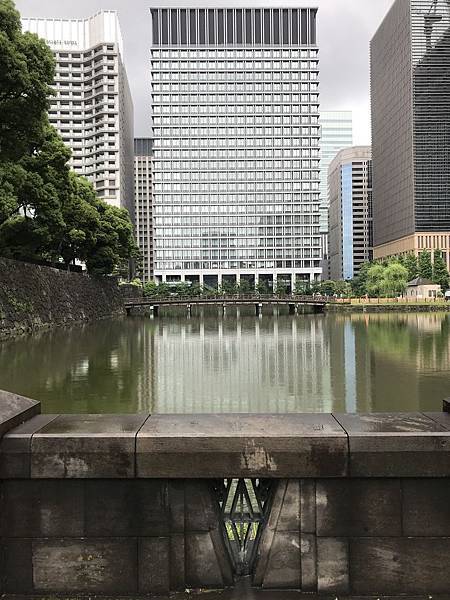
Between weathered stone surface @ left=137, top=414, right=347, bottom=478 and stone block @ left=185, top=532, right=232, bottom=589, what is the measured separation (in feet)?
1.75

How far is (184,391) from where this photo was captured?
55.9ft

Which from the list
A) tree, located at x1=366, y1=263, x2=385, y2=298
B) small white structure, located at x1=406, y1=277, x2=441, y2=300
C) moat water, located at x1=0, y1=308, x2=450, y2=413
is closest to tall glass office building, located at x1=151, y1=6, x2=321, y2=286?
small white structure, located at x1=406, y1=277, x2=441, y2=300

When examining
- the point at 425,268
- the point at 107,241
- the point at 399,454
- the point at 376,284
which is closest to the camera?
the point at 399,454

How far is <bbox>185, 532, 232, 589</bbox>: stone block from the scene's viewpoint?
3.97 meters

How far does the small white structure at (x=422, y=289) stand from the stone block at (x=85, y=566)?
94.1 metres

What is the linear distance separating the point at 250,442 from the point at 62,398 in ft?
42.6

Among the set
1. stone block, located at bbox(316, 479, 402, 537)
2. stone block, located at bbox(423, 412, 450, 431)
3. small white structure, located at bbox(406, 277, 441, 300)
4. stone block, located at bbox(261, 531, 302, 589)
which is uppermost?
small white structure, located at bbox(406, 277, 441, 300)

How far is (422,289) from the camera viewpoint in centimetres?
9444

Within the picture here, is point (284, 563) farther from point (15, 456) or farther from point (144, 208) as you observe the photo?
point (144, 208)

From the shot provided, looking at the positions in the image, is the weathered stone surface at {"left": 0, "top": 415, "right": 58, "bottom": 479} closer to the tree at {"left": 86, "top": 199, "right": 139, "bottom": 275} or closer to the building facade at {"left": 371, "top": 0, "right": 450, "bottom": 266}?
the tree at {"left": 86, "top": 199, "right": 139, "bottom": 275}

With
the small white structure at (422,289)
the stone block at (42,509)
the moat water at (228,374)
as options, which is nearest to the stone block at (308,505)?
the stone block at (42,509)

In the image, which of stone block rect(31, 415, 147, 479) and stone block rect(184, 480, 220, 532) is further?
stone block rect(184, 480, 220, 532)

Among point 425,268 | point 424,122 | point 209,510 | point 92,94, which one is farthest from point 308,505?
point 424,122

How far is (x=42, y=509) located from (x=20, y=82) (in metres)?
24.7
